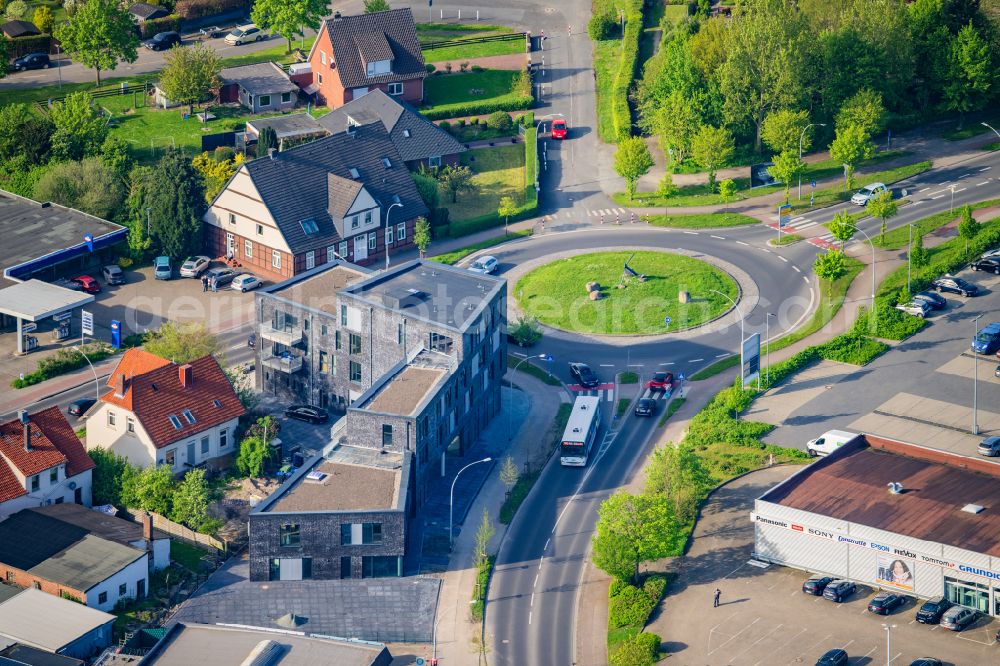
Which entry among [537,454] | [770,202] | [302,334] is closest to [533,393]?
[537,454]

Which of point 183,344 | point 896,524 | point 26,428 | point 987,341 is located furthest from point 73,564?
point 987,341

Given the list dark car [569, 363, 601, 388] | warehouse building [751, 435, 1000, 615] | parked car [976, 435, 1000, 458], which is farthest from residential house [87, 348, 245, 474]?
Answer: parked car [976, 435, 1000, 458]

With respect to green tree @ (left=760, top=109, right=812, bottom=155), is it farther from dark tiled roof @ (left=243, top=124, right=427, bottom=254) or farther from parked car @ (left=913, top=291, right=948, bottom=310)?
dark tiled roof @ (left=243, top=124, right=427, bottom=254)

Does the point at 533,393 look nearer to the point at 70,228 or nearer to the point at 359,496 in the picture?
the point at 359,496

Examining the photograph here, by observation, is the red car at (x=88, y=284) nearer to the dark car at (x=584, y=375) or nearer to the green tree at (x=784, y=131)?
the dark car at (x=584, y=375)

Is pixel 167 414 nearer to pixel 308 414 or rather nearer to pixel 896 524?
pixel 308 414

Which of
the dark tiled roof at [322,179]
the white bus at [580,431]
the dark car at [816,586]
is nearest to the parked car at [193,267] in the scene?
the dark tiled roof at [322,179]
